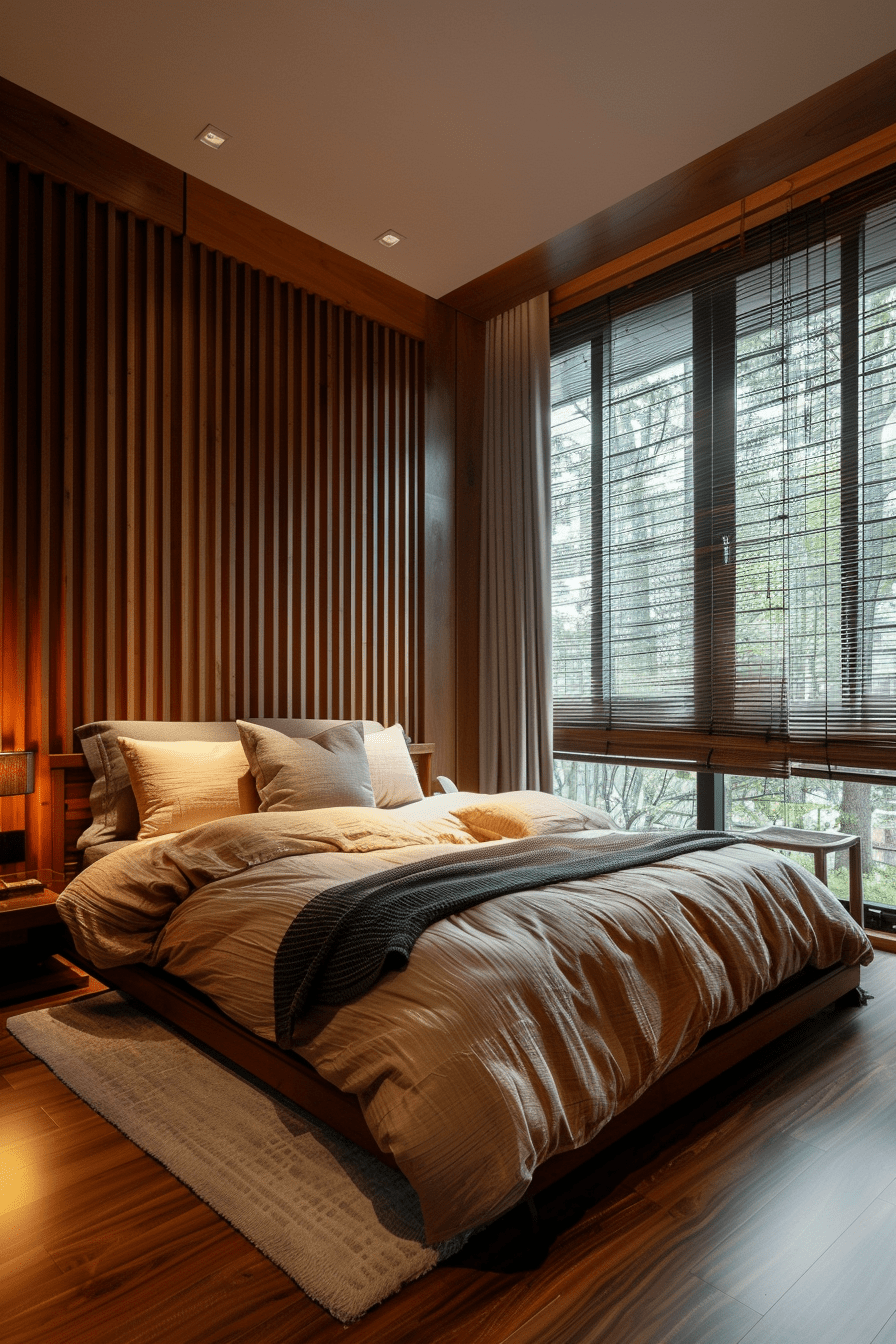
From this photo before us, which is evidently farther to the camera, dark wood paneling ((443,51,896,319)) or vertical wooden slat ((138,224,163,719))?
vertical wooden slat ((138,224,163,719))

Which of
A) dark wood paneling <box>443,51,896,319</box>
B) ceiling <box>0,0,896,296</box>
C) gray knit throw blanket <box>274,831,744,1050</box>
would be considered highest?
ceiling <box>0,0,896,296</box>

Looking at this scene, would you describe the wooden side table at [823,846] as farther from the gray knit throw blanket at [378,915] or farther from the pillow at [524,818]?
the gray knit throw blanket at [378,915]

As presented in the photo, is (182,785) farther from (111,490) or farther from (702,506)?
(702,506)

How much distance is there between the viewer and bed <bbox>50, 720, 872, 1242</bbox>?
1.43 m

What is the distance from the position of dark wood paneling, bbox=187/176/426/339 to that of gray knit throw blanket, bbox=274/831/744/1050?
2.80 meters

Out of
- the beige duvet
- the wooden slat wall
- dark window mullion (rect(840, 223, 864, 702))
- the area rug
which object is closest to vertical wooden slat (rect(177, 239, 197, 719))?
the wooden slat wall

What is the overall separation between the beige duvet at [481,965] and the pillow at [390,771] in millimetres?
721

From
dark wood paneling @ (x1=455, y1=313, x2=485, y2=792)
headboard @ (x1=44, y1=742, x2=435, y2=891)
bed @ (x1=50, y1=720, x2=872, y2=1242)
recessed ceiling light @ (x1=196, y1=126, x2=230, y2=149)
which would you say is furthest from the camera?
dark wood paneling @ (x1=455, y1=313, x2=485, y2=792)

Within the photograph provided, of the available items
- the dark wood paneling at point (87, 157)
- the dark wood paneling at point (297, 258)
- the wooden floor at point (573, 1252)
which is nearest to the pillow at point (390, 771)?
the wooden floor at point (573, 1252)

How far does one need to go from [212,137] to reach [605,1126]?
3.43 m

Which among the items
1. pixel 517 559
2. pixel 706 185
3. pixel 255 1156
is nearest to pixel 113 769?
pixel 255 1156

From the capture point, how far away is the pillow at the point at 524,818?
2814 mm

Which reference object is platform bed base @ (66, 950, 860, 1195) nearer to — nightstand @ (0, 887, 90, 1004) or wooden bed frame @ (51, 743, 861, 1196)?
wooden bed frame @ (51, 743, 861, 1196)

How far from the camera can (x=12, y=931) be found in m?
2.61
